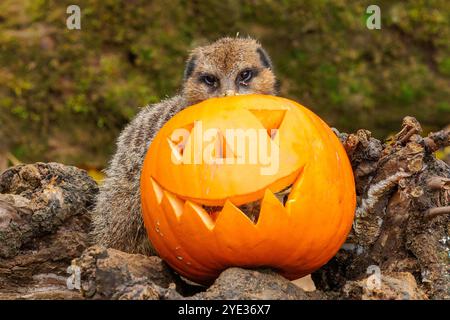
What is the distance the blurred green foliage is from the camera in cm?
779

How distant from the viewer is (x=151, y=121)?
4.94 m

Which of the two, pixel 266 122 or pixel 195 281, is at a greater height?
pixel 266 122

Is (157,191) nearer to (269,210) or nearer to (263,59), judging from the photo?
(269,210)

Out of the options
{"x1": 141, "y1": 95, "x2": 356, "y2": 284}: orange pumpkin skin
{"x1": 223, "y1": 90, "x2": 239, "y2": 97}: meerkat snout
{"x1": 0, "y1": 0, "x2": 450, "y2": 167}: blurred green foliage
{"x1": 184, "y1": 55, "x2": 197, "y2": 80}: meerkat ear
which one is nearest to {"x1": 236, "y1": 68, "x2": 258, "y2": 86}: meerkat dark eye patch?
{"x1": 223, "y1": 90, "x2": 239, "y2": 97}: meerkat snout

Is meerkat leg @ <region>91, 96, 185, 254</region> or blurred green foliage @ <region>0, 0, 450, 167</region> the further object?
blurred green foliage @ <region>0, 0, 450, 167</region>

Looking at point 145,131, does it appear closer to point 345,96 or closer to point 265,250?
point 265,250

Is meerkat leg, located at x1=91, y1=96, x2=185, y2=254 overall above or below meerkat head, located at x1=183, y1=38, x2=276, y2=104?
below

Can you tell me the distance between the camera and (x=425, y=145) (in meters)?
4.15

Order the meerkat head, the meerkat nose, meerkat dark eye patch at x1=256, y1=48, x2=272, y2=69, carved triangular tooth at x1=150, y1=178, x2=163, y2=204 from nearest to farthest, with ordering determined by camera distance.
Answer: carved triangular tooth at x1=150, y1=178, x2=163, y2=204, the meerkat nose, the meerkat head, meerkat dark eye patch at x1=256, y1=48, x2=272, y2=69

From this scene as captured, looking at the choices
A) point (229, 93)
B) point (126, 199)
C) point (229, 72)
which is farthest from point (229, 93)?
point (126, 199)

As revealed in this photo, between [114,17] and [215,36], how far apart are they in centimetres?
92

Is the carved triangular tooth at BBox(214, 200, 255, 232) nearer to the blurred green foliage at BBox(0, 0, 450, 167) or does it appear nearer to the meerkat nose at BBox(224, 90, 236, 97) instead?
the meerkat nose at BBox(224, 90, 236, 97)

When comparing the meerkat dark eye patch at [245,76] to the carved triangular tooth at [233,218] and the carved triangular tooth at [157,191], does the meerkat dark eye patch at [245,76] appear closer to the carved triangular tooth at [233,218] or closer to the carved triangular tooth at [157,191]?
the carved triangular tooth at [157,191]

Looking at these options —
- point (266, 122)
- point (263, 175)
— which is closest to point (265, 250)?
point (263, 175)
